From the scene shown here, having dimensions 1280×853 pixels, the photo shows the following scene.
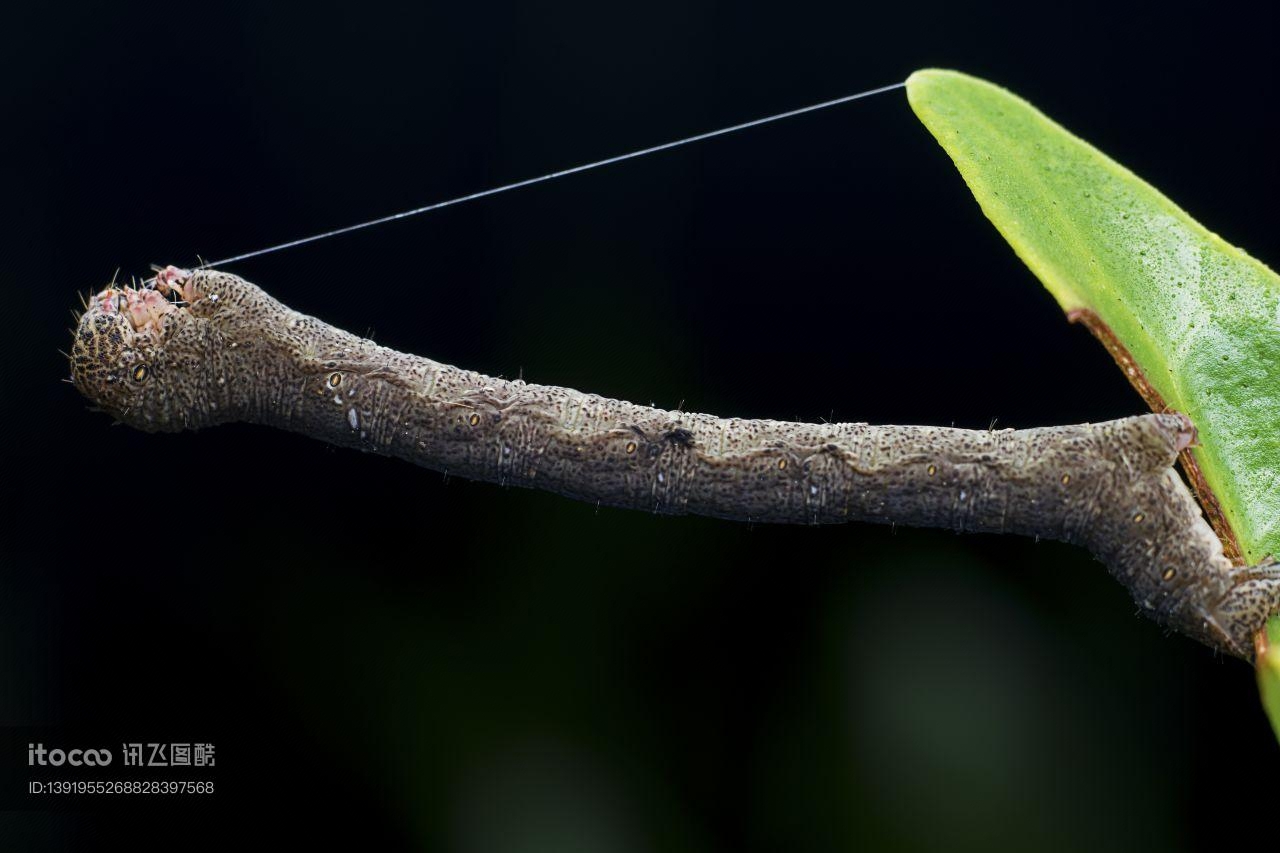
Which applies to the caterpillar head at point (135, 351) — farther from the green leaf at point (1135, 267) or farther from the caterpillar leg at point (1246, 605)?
the caterpillar leg at point (1246, 605)

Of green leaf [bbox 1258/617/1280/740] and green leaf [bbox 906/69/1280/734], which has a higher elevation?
green leaf [bbox 906/69/1280/734]

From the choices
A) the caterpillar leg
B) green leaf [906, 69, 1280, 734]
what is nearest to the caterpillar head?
green leaf [906, 69, 1280, 734]

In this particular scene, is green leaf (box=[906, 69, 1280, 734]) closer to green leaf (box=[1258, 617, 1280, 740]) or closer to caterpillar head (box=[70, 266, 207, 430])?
green leaf (box=[1258, 617, 1280, 740])

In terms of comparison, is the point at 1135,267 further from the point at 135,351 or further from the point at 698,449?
the point at 135,351

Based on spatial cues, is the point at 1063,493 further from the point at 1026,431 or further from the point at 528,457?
the point at 528,457

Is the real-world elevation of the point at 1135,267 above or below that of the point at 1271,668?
above

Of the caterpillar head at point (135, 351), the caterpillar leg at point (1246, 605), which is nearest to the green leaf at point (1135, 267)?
the caterpillar leg at point (1246, 605)

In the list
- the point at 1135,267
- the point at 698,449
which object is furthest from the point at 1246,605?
the point at 698,449
